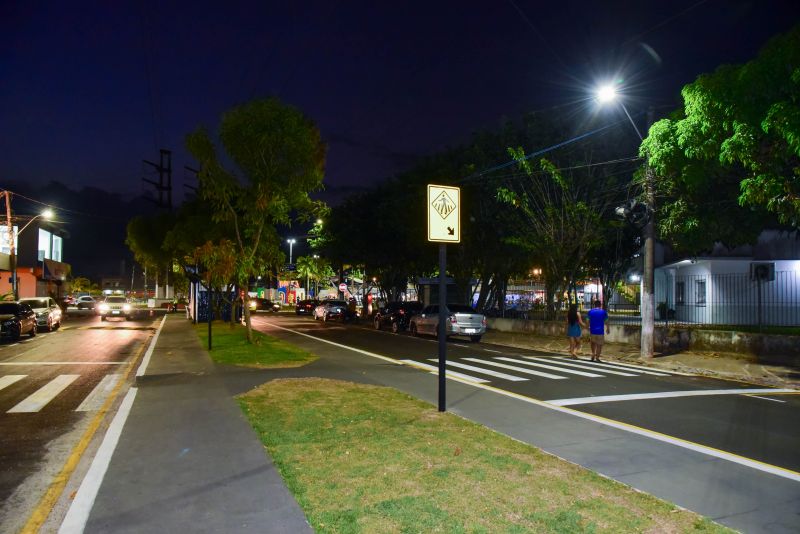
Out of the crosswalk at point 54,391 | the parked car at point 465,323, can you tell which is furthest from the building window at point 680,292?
the crosswalk at point 54,391

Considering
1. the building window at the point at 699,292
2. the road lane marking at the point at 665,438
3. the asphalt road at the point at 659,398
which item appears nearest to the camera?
the road lane marking at the point at 665,438

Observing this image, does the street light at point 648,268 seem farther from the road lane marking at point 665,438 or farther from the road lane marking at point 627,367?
the road lane marking at point 665,438

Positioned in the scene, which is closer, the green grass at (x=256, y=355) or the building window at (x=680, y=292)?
the green grass at (x=256, y=355)

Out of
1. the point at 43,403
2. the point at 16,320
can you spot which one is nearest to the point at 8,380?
the point at 43,403

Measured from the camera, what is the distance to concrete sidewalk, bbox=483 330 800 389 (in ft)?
44.7

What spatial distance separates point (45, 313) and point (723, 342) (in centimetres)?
2850

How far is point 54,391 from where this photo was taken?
37.1 ft

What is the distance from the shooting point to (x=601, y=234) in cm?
2445

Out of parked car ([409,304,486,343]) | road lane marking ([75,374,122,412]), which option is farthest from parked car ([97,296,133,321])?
road lane marking ([75,374,122,412])

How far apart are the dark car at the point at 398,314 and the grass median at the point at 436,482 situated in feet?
68.9

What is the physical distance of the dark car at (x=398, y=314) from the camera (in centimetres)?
3016

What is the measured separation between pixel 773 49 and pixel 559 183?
39.1ft

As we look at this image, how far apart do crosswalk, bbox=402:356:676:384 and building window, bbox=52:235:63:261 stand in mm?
60496

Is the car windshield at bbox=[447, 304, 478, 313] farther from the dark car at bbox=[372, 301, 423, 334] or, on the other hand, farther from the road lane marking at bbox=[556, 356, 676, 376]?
the road lane marking at bbox=[556, 356, 676, 376]
